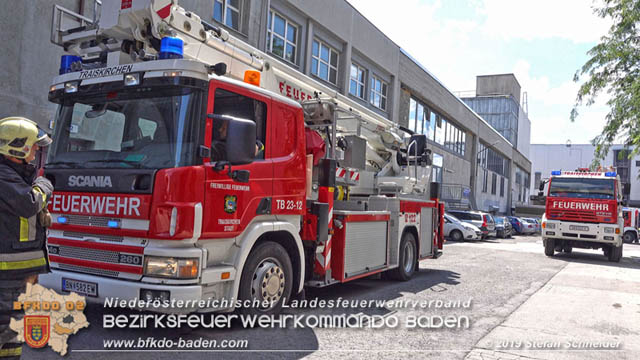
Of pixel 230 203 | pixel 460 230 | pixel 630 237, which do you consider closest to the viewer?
pixel 230 203

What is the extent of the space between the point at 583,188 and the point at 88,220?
1681cm

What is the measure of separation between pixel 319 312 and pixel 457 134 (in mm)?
36127

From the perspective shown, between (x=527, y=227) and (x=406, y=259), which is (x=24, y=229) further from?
(x=527, y=227)

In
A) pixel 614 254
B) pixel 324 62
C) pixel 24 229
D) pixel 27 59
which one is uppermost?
pixel 324 62

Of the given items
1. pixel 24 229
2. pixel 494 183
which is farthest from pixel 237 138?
pixel 494 183

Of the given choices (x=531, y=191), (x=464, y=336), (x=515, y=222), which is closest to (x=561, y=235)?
(x=464, y=336)

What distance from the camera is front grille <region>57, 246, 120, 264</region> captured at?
4.59m

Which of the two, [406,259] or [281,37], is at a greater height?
[281,37]

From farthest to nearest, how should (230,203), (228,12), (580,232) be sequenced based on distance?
(580,232) < (228,12) < (230,203)

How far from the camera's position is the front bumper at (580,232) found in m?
16.3

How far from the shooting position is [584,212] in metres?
16.6

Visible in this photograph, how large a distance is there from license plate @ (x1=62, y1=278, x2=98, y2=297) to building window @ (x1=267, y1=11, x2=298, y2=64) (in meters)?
12.9

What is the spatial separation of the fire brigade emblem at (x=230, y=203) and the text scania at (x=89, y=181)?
→ 1.09 m

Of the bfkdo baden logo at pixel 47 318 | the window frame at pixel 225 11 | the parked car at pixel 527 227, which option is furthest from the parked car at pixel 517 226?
the bfkdo baden logo at pixel 47 318
